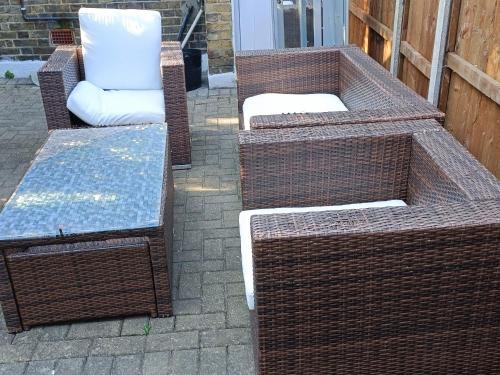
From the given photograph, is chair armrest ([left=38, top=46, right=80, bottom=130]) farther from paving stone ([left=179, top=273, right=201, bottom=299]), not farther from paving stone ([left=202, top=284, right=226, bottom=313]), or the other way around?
paving stone ([left=202, top=284, right=226, bottom=313])

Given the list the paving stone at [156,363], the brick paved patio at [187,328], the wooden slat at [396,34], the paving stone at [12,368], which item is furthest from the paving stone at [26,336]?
the wooden slat at [396,34]

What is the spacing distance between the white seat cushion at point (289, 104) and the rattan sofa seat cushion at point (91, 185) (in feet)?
1.87

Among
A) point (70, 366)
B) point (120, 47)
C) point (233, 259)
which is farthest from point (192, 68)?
point (70, 366)

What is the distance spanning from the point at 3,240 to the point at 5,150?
241 cm

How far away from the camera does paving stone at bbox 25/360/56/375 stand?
6.81 feet

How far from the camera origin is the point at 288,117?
2.38m

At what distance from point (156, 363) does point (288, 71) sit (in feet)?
7.00

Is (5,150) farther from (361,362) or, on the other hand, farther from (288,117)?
(361,362)

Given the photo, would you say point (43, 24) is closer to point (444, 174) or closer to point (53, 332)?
point (53, 332)

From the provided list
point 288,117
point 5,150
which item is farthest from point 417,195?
point 5,150

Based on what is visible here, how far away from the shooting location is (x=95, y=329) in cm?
229

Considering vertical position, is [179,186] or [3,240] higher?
[3,240]

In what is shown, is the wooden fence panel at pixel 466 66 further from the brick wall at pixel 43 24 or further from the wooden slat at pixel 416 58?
the brick wall at pixel 43 24

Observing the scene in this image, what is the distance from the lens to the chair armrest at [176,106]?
359cm
